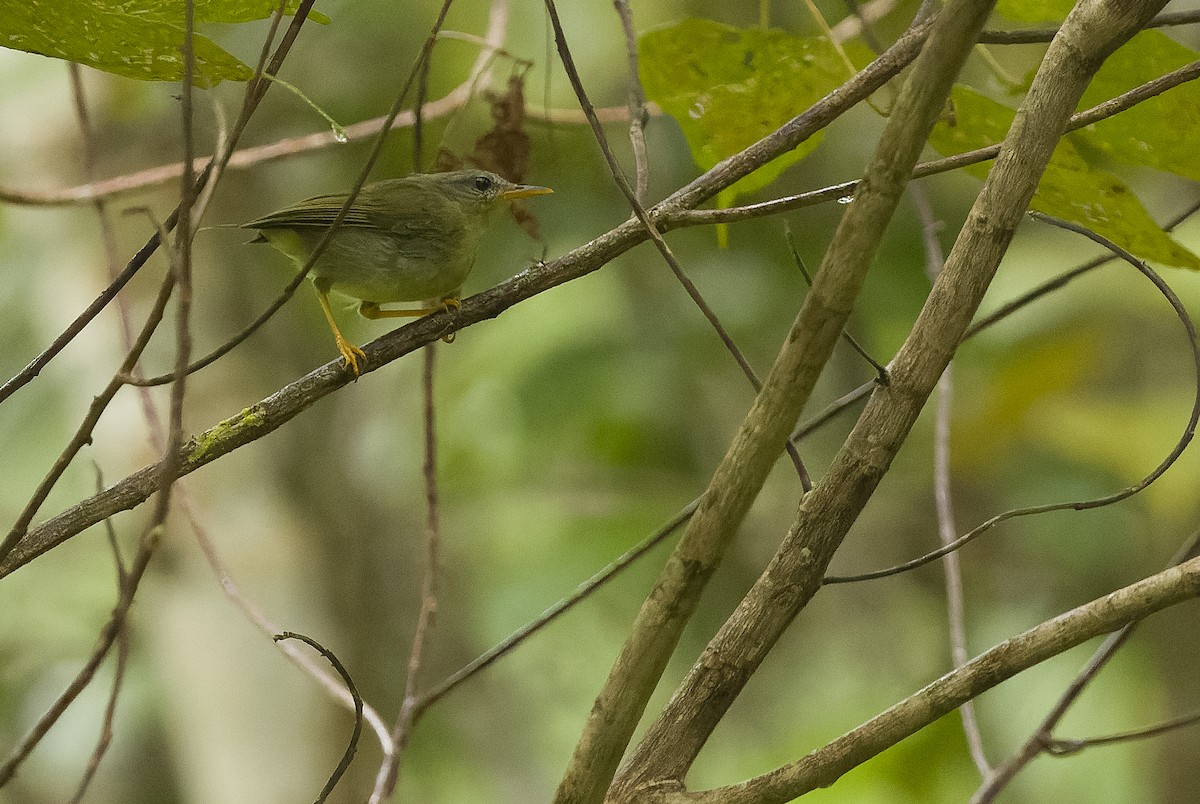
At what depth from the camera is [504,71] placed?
4145mm

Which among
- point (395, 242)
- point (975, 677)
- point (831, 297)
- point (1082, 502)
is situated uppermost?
point (395, 242)

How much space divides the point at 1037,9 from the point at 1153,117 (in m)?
0.23

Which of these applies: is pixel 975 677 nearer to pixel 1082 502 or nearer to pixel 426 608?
pixel 1082 502

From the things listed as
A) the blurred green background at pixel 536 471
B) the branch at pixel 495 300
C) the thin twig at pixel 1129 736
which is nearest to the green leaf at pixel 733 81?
the branch at pixel 495 300

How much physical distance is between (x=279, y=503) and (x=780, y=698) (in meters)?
2.03

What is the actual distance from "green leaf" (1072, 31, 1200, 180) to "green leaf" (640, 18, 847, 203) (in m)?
0.38

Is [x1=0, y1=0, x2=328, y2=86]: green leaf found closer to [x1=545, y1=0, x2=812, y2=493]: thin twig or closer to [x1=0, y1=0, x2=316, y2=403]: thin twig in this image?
[x1=0, y1=0, x2=316, y2=403]: thin twig

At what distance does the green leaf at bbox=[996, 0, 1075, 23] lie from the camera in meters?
1.54

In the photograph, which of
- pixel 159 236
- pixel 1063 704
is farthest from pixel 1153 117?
pixel 159 236

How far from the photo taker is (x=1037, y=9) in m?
1.55

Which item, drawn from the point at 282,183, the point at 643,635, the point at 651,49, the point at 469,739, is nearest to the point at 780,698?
the point at 469,739

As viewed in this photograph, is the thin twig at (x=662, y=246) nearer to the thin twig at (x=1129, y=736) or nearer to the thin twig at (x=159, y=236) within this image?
the thin twig at (x=159, y=236)

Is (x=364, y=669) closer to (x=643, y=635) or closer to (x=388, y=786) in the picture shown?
(x=388, y=786)

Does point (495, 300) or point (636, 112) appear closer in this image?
point (495, 300)
